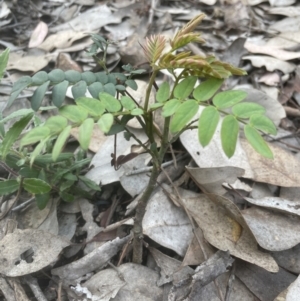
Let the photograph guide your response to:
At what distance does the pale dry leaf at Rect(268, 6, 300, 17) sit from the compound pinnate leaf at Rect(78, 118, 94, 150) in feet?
7.42

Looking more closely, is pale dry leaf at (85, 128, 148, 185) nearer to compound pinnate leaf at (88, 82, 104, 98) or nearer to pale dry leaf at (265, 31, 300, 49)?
compound pinnate leaf at (88, 82, 104, 98)

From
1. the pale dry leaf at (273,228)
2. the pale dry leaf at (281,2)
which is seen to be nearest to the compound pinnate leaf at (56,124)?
the pale dry leaf at (273,228)

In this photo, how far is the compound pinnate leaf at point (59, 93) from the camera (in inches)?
42.8

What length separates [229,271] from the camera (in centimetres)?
144

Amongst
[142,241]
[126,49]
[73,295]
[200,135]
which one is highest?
[200,135]

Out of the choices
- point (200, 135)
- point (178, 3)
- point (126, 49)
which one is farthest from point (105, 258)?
point (178, 3)

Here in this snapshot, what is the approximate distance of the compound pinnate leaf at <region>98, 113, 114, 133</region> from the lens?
3.05 ft

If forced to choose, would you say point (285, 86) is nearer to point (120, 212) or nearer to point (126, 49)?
point (126, 49)

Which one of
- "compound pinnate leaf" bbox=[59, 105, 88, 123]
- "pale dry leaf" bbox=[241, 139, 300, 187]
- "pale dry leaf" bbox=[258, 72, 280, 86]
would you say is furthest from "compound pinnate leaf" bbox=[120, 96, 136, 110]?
"pale dry leaf" bbox=[258, 72, 280, 86]

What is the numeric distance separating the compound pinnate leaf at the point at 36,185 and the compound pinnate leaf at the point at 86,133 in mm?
531

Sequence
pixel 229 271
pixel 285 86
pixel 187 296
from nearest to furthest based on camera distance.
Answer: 1. pixel 187 296
2. pixel 229 271
3. pixel 285 86

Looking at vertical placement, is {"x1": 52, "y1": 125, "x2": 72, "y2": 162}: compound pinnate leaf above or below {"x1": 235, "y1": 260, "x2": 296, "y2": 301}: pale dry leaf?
above

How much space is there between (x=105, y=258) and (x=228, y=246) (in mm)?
453

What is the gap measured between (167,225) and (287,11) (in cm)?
195
